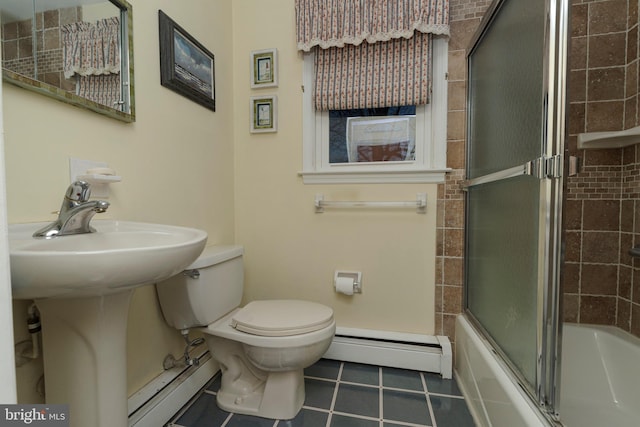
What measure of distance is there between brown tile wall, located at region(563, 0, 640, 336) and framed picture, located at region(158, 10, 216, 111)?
171 cm

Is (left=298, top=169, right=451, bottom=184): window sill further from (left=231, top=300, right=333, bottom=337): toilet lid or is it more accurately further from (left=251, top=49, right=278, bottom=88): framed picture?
(left=231, top=300, right=333, bottom=337): toilet lid

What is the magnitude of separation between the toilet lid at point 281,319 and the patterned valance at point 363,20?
1.34 metres

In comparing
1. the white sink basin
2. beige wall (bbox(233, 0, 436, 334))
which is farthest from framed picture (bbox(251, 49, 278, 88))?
the white sink basin

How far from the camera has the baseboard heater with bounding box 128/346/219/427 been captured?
1.12 m

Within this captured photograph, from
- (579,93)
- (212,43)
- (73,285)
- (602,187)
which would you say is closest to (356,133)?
(212,43)

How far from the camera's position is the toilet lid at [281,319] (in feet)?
3.87

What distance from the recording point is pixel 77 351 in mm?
790

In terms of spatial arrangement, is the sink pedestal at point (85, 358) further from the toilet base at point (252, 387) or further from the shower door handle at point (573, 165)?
the shower door handle at point (573, 165)

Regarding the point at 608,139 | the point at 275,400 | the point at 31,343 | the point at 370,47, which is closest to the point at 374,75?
the point at 370,47

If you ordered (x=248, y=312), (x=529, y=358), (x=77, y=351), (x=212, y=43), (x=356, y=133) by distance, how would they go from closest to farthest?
(x=77, y=351) < (x=529, y=358) < (x=248, y=312) < (x=212, y=43) < (x=356, y=133)

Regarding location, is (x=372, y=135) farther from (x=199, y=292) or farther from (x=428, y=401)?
(x=428, y=401)

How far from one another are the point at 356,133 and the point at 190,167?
903 millimetres

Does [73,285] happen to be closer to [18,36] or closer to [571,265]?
[18,36]

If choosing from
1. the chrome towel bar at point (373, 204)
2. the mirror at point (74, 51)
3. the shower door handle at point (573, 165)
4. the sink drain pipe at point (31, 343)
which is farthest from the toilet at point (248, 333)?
the shower door handle at point (573, 165)
